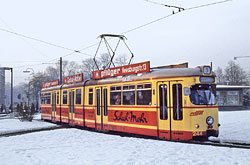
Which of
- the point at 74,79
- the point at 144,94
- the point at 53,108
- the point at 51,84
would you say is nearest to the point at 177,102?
the point at 144,94

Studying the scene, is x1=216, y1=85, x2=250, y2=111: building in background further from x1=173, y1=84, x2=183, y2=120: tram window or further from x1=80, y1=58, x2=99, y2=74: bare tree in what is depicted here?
x1=80, y1=58, x2=99, y2=74: bare tree

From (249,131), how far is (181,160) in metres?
8.71

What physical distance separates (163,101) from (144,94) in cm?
110

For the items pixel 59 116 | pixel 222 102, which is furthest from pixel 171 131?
pixel 222 102

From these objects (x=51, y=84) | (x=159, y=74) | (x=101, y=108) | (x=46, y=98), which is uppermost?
(x=51, y=84)

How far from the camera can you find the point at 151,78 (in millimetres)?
11914

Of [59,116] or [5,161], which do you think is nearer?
[5,161]

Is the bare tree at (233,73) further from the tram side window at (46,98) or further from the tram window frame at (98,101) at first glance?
the tram window frame at (98,101)

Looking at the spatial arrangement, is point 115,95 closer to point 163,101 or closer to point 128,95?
point 128,95

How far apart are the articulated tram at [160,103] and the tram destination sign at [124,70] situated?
104 millimetres

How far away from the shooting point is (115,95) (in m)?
14.0

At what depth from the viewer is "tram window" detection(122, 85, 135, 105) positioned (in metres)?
12.8

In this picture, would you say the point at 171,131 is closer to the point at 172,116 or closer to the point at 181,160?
the point at 172,116

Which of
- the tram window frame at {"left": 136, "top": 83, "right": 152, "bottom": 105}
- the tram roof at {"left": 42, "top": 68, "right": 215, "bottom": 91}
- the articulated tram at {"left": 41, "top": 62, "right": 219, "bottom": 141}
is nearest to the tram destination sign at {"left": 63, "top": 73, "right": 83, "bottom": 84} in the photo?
the articulated tram at {"left": 41, "top": 62, "right": 219, "bottom": 141}
